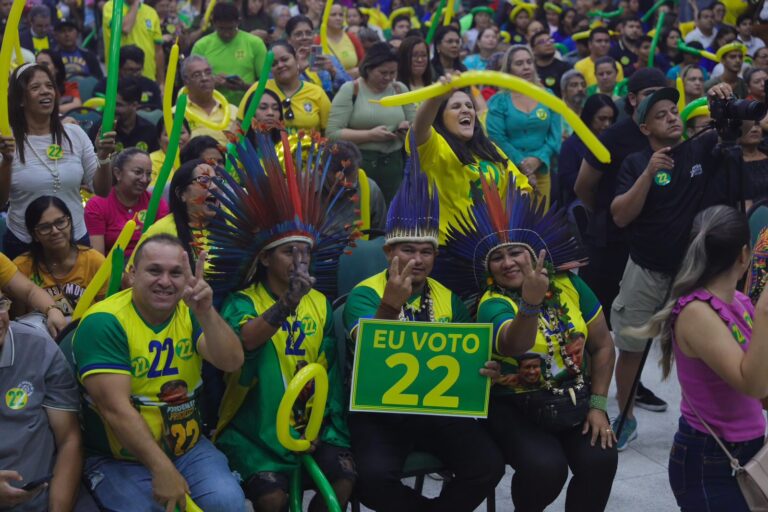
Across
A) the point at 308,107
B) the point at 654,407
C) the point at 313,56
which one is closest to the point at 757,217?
the point at 654,407

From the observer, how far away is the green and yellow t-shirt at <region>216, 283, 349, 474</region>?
3646 mm

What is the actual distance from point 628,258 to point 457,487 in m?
2.24

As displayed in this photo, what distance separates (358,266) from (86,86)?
211 inches

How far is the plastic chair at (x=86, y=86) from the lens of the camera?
8.90 m

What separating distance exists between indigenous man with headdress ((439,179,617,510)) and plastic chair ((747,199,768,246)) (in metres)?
1.44

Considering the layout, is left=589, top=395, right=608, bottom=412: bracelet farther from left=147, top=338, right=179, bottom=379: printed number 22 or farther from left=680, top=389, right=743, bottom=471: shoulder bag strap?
left=147, top=338, right=179, bottom=379: printed number 22

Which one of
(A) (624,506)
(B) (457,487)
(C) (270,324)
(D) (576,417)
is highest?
(C) (270,324)

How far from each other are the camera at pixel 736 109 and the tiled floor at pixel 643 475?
1480 mm

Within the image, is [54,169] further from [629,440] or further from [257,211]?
[629,440]

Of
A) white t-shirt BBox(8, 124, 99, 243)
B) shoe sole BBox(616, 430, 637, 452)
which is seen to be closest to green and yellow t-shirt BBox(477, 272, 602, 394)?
shoe sole BBox(616, 430, 637, 452)

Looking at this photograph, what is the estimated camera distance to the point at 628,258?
5.58 m

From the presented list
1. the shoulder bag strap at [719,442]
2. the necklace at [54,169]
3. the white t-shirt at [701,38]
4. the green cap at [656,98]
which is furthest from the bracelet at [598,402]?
the white t-shirt at [701,38]

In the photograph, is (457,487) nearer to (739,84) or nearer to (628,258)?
(628,258)

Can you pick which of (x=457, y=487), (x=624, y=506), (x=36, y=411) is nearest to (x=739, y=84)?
(x=624, y=506)
